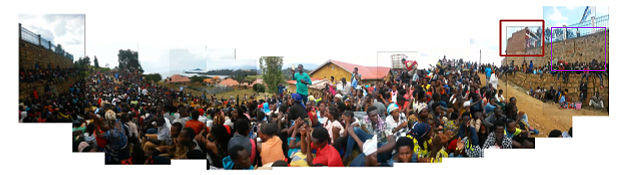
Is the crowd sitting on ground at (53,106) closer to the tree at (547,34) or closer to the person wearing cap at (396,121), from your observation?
the person wearing cap at (396,121)

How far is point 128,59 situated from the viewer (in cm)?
892

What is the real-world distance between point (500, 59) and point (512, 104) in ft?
3.34

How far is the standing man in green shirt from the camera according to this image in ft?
29.8

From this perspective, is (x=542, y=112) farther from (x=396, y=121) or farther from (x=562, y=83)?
(x=396, y=121)

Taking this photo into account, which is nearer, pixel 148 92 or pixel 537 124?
pixel 148 92

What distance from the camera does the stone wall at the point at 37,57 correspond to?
8914mm

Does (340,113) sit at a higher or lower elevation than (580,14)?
lower

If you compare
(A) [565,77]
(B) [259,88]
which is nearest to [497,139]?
(A) [565,77]

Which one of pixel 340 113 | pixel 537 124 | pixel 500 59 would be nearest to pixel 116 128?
pixel 340 113

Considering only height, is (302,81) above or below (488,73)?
below

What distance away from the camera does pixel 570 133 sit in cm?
975

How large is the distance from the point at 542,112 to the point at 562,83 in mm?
795

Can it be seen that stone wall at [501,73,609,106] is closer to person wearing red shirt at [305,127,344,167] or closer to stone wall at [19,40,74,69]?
person wearing red shirt at [305,127,344,167]

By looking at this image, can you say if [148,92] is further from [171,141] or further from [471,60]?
[471,60]
